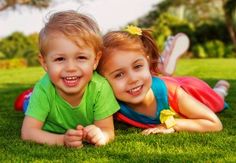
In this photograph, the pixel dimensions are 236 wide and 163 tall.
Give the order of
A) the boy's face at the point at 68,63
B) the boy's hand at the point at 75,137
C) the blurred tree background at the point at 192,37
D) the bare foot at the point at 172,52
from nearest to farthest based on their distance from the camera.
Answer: the boy's hand at the point at 75,137, the boy's face at the point at 68,63, the bare foot at the point at 172,52, the blurred tree background at the point at 192,37

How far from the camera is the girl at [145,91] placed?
11.6ft

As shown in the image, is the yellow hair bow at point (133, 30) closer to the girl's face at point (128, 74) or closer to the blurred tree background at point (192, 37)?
the girl's face at point (128, 74)

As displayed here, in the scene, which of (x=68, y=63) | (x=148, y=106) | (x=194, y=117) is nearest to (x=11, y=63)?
(x=148, y=106)

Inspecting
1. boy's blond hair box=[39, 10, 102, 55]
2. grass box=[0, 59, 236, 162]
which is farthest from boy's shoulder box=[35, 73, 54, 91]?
grass box=[0, 59, 236, 162]

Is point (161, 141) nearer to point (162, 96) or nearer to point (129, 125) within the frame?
point (162, 96)

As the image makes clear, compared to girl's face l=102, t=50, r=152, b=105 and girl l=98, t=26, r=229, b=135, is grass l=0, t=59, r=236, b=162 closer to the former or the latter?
girl l=98, t=26, r=229, b=135

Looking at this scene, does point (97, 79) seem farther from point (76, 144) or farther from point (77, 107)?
point (76, 144)

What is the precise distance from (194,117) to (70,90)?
1.01 meters

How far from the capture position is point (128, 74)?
11.5 feet

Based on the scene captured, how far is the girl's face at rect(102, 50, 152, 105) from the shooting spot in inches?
138

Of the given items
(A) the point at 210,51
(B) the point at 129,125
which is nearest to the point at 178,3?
(A) the point at 210,51

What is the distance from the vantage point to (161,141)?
3217 millimetres

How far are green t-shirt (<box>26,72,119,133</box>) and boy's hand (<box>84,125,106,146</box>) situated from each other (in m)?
0.31

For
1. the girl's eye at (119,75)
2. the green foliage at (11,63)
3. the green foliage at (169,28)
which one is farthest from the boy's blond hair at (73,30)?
the green foliage at (169,28)
